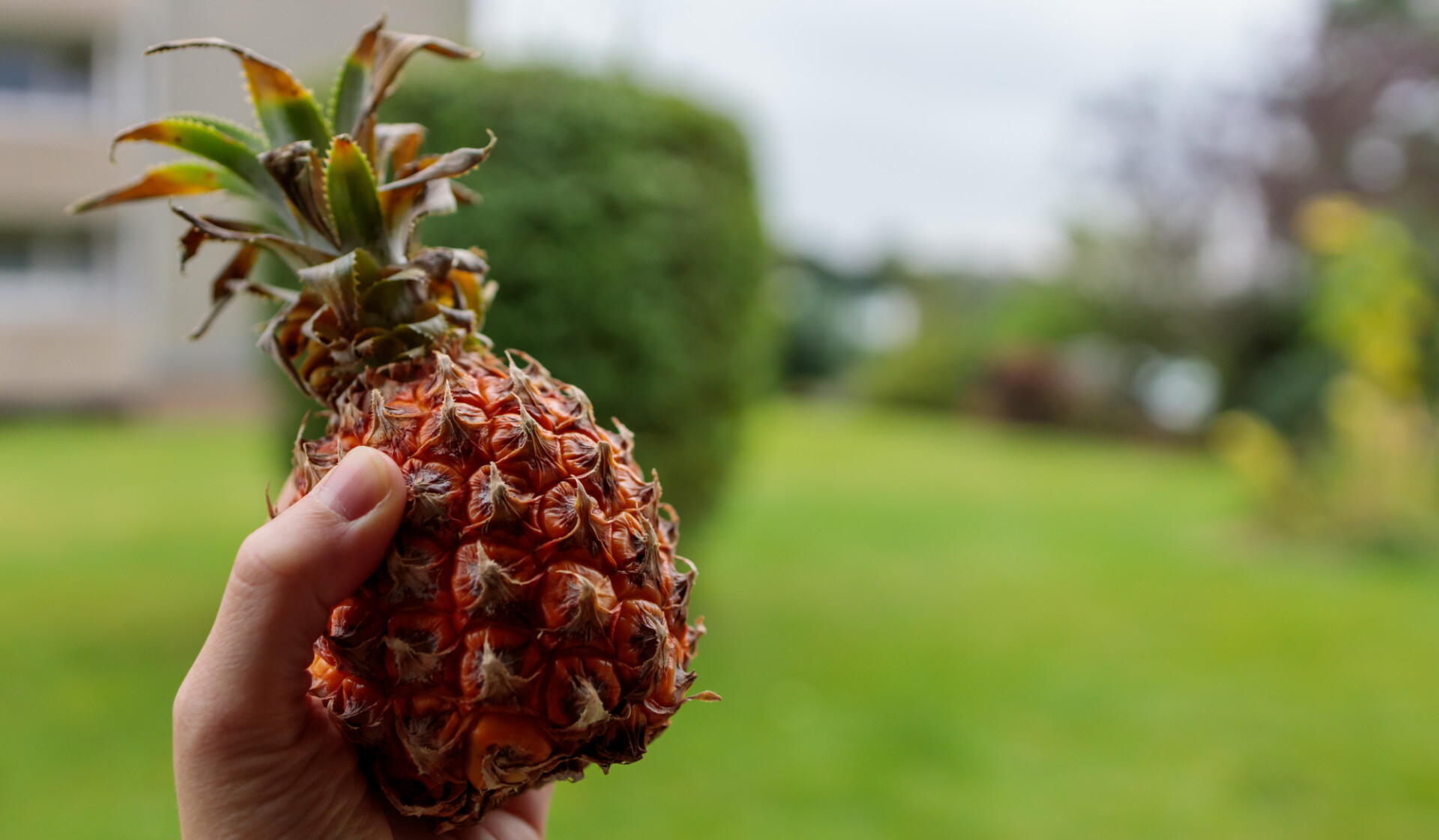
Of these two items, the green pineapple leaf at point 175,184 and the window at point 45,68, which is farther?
the window at point 45,68

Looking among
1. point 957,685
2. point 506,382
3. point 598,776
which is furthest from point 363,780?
point 957,685

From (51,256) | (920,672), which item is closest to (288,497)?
(920,672)

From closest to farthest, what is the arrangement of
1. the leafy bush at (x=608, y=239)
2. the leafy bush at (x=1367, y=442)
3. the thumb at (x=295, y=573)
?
the thumb at (x=295, y=573), the leafy bush at (x=608, y=239), the leafy bush at (x=1367, y=442)

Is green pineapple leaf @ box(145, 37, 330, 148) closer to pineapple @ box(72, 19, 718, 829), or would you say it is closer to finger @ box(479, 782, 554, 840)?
pineapple @ box(72, 19, 718, 829)

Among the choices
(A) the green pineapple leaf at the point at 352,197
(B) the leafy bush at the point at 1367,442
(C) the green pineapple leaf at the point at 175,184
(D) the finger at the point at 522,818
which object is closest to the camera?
(A) the green pineapple leaf at the point at 352,197

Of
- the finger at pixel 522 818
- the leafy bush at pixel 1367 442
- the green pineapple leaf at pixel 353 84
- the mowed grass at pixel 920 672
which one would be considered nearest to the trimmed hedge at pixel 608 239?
the mowed grass at pixel 920 672

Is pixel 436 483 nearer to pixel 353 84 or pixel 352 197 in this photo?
pixel 352 197

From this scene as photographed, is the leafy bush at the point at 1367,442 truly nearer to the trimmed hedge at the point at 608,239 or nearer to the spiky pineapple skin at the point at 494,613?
the trimmed hedge at the point at 608,239

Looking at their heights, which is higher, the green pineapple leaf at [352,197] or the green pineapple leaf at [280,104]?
the green pineapple leaf at [280,104]
